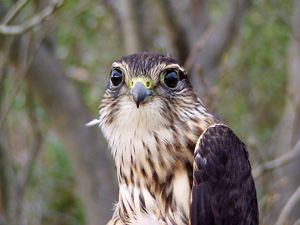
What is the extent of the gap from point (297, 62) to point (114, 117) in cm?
463

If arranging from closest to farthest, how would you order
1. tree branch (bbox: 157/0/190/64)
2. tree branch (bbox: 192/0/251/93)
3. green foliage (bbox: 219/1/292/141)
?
tree branch (bbox: 157/0/190/64), tree branch (bbox: 192/0/251/93), green foliage (bbox: 219/1/292/141)

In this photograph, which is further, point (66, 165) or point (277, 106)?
point (277, 106)

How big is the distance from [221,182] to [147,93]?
582 millimetres

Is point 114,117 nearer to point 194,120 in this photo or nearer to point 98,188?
point 194,120

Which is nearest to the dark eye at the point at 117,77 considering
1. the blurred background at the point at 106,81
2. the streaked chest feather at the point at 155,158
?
the streaked chest feather at the point at 155,158

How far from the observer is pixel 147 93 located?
3.91 meters

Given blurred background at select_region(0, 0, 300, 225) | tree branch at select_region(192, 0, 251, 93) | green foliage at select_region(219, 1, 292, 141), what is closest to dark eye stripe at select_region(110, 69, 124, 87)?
blurred background at select_region(0, 0, 300, 225)

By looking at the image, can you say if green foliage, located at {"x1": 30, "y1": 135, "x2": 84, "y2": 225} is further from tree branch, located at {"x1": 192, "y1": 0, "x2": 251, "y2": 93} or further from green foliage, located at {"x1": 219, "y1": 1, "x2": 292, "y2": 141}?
tree branch, located at {"x1": 192, "y1": 0, "x2": 251, "y2": 93}

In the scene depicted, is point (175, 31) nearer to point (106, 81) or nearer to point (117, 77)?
point (106, 81)

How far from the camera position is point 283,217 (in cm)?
550

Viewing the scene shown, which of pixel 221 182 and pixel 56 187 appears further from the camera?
pixel 56 187

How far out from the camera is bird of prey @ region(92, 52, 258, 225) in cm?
387

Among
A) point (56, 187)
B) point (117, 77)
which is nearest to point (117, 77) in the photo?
point (117, 77)

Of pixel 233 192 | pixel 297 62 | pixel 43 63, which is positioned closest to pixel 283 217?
pixel 233 192
